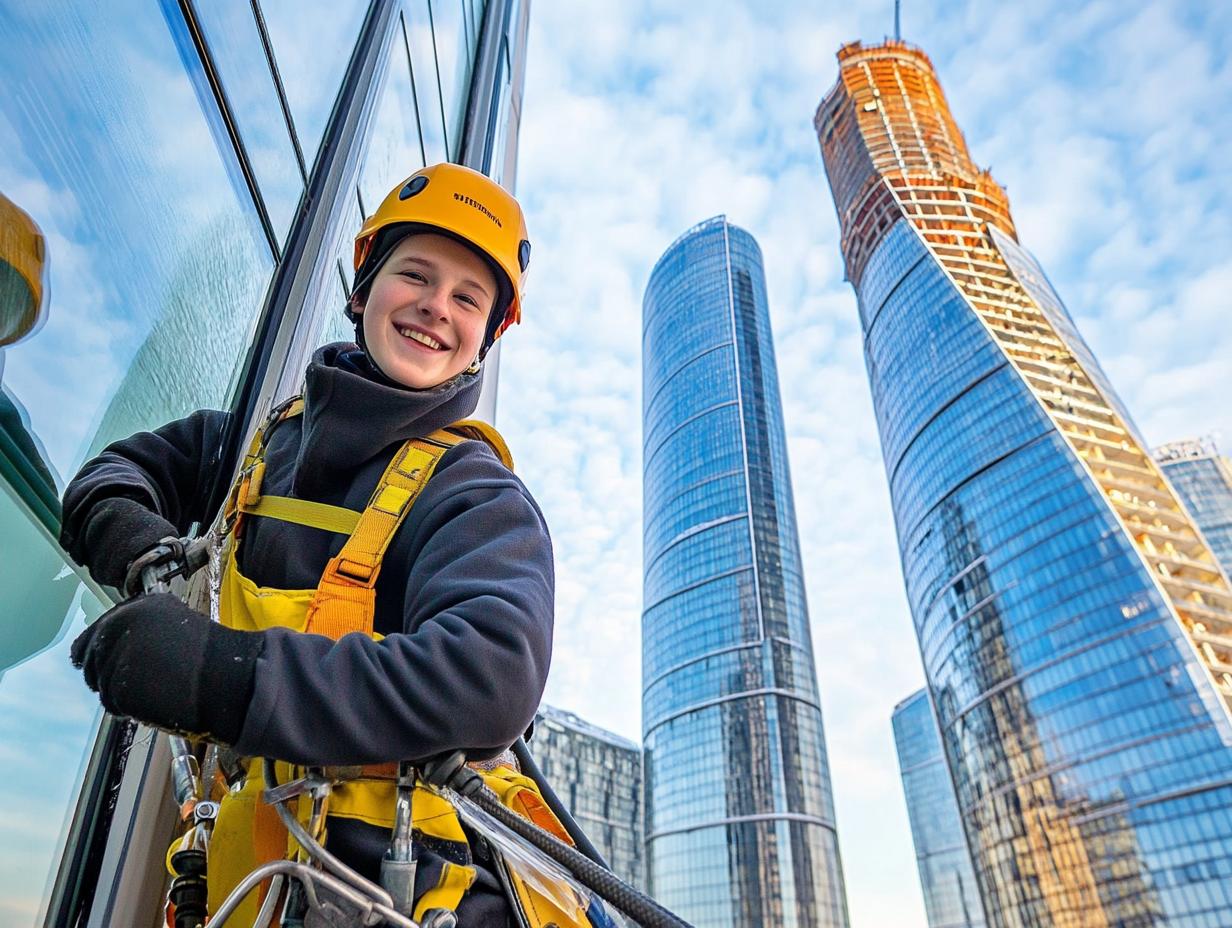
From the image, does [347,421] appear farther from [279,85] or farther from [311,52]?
[311,52]

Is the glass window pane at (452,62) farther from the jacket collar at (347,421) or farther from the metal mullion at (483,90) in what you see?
the jacket collar at (347,421)

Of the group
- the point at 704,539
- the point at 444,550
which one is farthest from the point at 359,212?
the point at 704,539

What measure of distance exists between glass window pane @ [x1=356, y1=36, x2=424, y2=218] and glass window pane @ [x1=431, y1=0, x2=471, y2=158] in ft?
3.50

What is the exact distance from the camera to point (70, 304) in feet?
4.36

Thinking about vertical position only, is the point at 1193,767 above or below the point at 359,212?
above

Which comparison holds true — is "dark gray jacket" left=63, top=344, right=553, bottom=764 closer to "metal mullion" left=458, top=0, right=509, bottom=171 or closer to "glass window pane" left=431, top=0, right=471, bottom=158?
"glass window pane" left=431, top=0, right=471, bottom=158

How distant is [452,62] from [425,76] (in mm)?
1535

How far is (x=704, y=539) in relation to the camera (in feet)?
281

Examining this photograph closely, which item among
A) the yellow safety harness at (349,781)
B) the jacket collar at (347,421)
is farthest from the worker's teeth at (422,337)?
the yellow safety harness at (349,781)

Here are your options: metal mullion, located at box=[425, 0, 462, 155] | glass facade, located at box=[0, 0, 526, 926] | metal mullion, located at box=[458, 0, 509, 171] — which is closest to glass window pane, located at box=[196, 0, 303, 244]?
glass facade, located at box=[0, 0, 526, 926]

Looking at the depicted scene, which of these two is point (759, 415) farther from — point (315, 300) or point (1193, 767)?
point (315, 300)

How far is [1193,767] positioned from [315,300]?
207 ft

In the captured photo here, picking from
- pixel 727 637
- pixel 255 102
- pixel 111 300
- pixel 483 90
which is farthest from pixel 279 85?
pixel 727 637

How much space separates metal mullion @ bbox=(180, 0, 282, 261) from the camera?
1782mm
